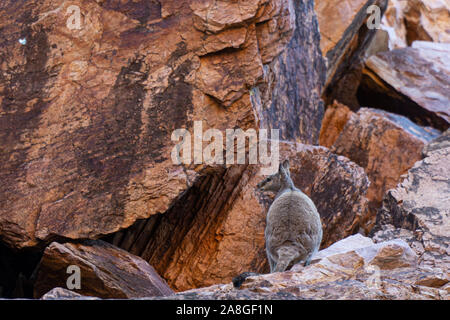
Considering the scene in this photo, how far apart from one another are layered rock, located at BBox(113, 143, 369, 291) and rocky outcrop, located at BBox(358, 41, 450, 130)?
4.46 m

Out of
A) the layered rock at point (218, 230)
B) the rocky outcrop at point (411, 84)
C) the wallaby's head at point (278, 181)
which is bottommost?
the layered rock at point (218, 230)

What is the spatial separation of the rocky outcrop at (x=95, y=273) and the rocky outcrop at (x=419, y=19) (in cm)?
1188

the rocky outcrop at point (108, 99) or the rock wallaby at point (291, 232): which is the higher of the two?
the rocky outcrop at point (108, 99)

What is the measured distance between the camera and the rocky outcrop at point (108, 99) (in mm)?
5656

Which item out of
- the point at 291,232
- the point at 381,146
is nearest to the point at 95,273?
the point at 291,232

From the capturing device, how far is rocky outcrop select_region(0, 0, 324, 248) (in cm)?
566

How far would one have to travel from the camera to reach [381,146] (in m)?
9.70

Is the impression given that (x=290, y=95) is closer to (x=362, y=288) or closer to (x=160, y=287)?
(x=160, y=287)

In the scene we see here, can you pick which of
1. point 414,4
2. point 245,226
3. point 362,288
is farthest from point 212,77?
point 414,4

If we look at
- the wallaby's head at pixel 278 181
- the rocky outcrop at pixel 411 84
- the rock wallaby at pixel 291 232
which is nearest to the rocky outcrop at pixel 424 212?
the rock wallaby at pixel 291 232

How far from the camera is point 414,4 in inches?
626

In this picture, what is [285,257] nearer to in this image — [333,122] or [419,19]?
[333,122]

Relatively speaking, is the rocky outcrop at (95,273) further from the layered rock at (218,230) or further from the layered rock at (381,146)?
the layered rock at (381,146)
